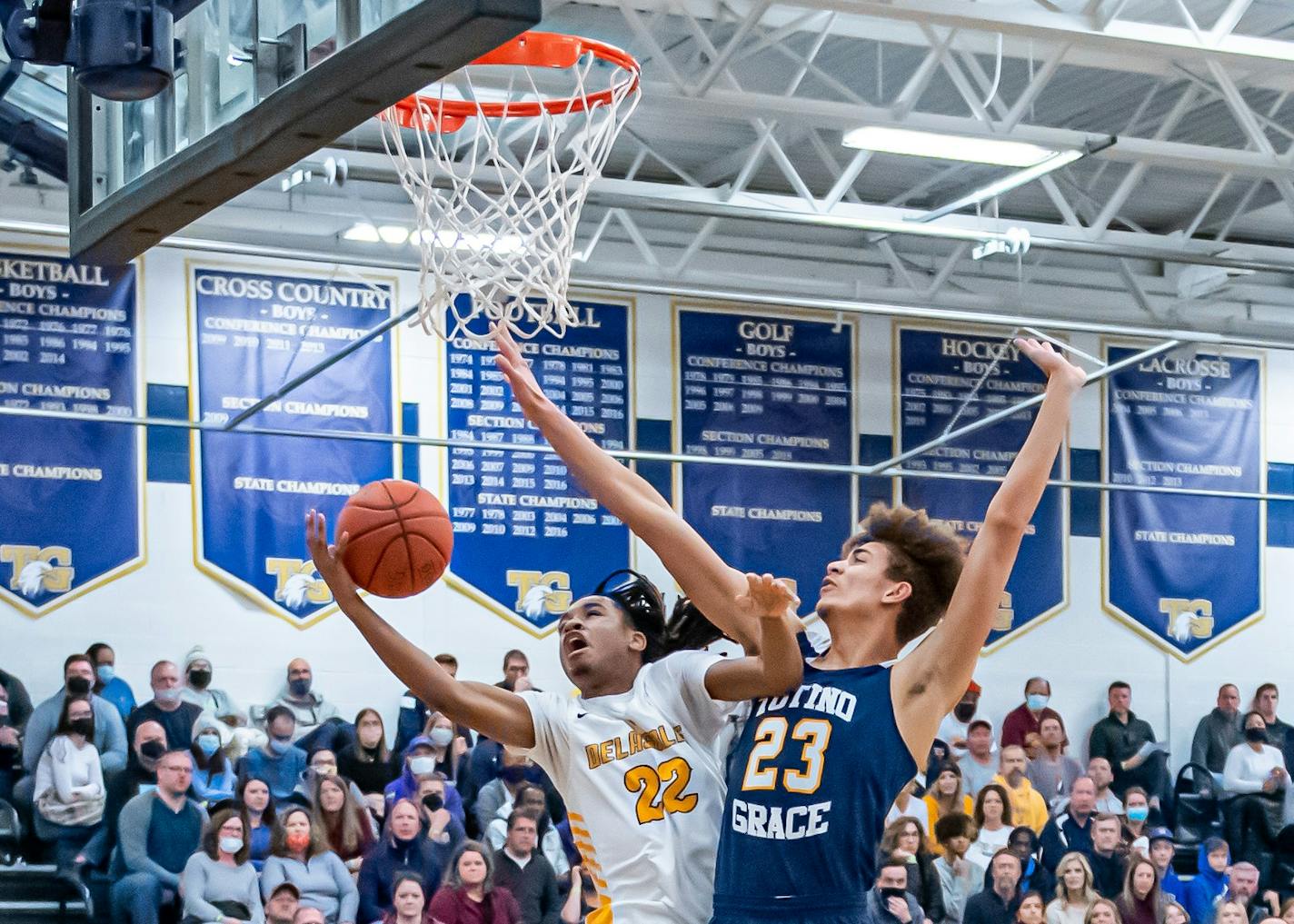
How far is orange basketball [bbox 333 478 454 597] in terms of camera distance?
423 centimetres

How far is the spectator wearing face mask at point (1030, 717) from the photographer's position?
1322 cm

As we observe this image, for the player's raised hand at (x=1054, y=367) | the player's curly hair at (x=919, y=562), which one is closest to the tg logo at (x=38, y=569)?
the player's curly hair at (x=919, y=562)

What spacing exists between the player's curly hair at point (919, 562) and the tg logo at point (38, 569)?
865 centimetres

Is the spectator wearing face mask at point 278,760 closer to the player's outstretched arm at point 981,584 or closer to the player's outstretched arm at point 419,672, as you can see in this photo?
the player's outstretched arm at point 419,672

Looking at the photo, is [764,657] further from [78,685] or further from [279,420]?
[279,420]

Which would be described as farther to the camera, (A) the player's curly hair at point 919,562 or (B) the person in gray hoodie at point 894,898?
(B) the person in gray hoodie at point 894,898

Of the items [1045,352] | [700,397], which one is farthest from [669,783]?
[700,397]

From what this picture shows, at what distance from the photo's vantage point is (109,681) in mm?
11172

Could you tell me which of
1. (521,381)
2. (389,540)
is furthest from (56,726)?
(521,381)

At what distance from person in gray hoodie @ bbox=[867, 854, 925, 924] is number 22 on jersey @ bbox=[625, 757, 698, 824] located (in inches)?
293

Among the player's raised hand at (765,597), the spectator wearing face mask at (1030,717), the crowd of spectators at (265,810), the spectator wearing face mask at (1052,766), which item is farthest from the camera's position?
the spectator wearing face mask at (1030,717)

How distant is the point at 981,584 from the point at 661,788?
3.01ft

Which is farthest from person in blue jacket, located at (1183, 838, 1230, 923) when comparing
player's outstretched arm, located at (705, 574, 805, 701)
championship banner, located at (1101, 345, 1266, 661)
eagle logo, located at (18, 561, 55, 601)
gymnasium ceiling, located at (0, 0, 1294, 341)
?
player's outstretched arm, located at (705, 574, 805, 701)

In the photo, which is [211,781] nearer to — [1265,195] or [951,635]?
[951,635]
